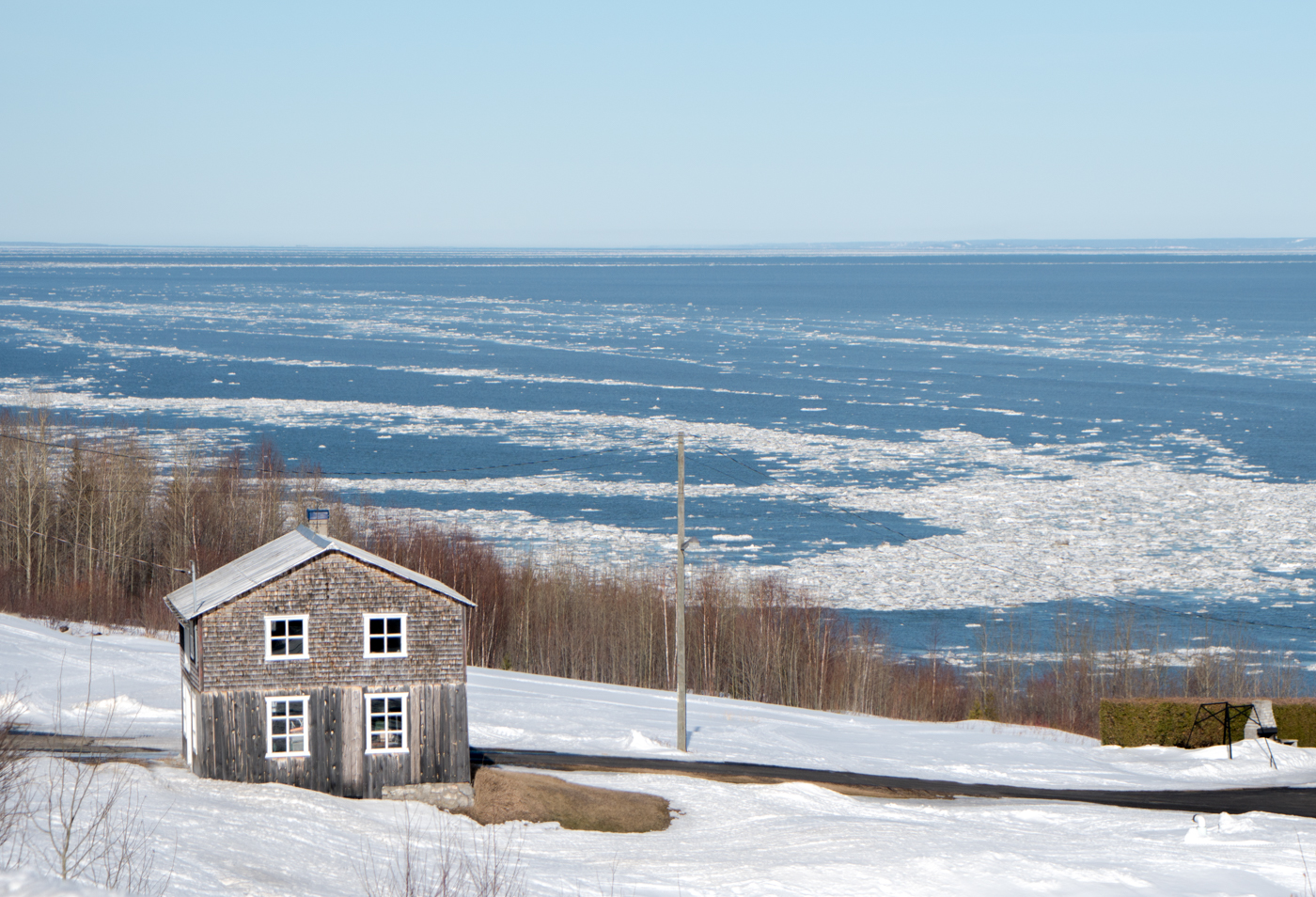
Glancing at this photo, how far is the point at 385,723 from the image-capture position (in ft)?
83.7

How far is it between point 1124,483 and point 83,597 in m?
48.4

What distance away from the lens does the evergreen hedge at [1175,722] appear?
3316 cm

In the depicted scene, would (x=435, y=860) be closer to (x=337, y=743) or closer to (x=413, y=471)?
(x=337, y=743)

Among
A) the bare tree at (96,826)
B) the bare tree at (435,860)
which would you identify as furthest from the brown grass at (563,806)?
the bare tree at (96,826)

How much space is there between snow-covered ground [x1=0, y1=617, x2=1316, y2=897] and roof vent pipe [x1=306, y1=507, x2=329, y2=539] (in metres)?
5.08

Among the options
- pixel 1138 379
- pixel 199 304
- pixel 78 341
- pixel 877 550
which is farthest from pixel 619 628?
pixel 199 304

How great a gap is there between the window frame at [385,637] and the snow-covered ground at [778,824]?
2.82 metres

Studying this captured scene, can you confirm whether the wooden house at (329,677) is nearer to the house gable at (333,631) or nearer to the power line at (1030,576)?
the house gable at (333,631)

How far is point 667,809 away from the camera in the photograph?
25.6 meters

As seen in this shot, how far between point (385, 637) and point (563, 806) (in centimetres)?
482

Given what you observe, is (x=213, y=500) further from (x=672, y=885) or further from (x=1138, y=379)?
(x=1138, y=379)

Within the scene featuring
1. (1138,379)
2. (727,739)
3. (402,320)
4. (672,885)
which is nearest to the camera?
(672,885)

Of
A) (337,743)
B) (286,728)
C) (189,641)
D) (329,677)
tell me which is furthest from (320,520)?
(337,743)

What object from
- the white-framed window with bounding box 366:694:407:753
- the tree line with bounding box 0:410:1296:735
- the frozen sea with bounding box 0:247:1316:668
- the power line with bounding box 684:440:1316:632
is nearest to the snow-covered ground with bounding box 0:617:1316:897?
the white-framed window with bounding box 366:694:407:753
